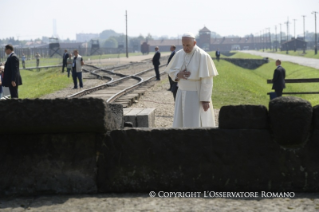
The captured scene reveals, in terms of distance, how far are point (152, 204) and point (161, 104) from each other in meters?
12.7

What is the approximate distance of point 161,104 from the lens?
16859 millimetres

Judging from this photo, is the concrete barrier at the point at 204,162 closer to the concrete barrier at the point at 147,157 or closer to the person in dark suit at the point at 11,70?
the concrete barrier at the point at 147,157

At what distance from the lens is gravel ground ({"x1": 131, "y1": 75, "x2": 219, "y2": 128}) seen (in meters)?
12.7

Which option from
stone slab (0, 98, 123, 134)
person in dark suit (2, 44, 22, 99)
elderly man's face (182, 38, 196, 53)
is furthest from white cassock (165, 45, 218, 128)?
person in dark suit (2, 44, 22, 99)

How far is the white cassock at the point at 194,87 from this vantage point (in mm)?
6578

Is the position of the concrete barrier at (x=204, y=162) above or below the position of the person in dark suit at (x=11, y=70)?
below

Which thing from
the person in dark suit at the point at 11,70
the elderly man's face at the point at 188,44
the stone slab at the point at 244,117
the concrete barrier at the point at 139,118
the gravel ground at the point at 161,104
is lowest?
the gravel ground at the point at 161,104

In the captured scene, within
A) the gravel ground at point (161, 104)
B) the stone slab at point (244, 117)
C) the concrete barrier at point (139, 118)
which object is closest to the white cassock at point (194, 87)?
the concrete barrier at point (139, 118)

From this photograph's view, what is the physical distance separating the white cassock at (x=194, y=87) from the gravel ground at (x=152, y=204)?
2.44 m

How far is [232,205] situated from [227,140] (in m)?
0.56

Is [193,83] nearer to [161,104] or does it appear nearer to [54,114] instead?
[54,114]

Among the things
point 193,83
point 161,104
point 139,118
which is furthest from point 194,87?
point 161,104

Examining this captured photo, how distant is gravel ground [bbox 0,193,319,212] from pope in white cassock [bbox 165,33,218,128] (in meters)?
2.44

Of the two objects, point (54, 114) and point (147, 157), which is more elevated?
point (54, 114)
